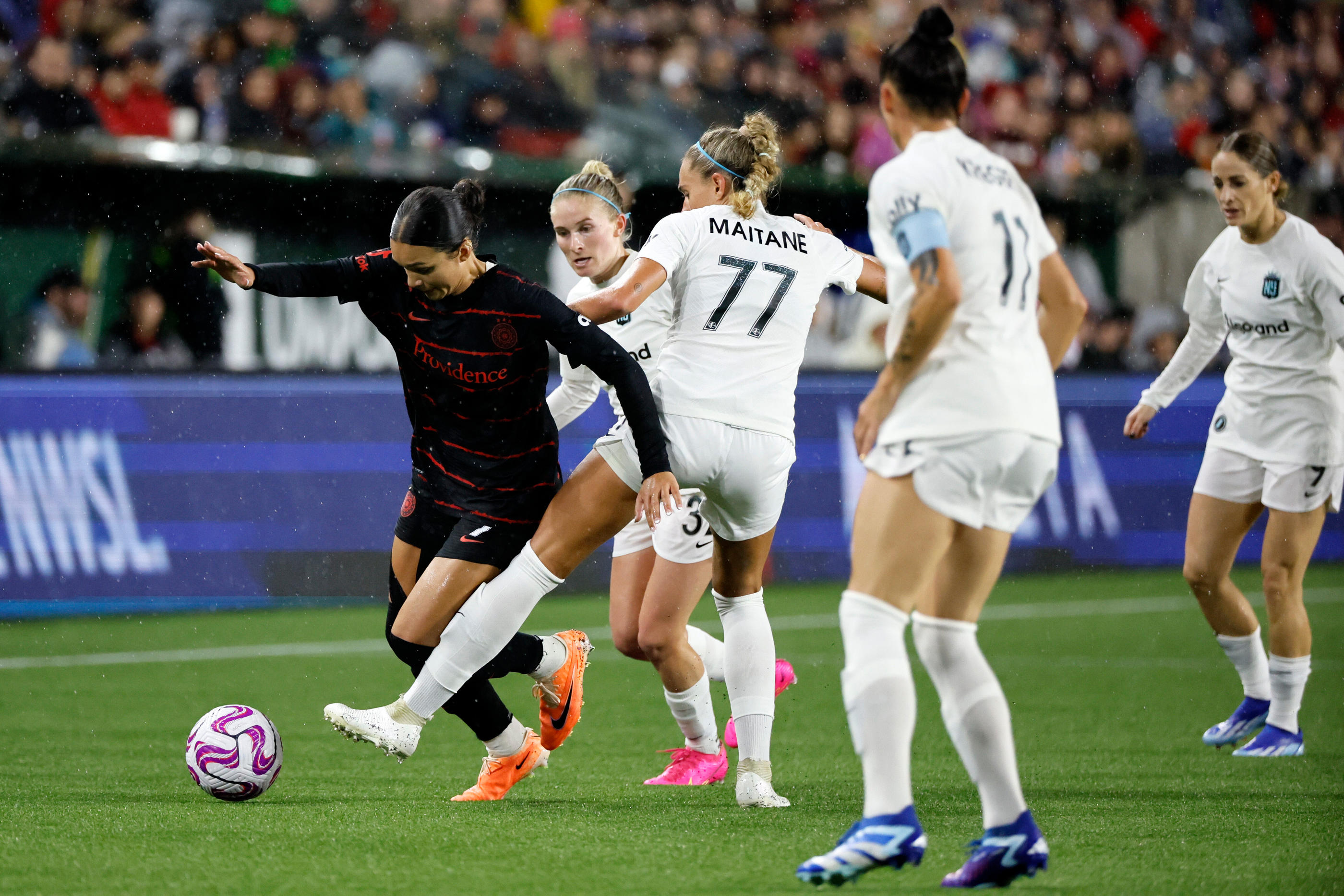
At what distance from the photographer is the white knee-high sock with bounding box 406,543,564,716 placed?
4898mm

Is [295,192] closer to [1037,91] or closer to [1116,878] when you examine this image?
[1037,91]

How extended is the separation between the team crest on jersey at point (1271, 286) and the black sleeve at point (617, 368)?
277 centimetres

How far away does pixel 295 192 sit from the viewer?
504 inches

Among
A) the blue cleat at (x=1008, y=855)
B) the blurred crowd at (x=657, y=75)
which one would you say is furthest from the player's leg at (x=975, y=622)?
the blurred crowd at (x=657, y=75)

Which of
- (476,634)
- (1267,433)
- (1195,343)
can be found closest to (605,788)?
(476,634)

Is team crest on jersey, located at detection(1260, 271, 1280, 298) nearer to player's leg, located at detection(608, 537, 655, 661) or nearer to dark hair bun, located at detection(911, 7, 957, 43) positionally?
player's leg, located at detection(608, 537, 655, 661)

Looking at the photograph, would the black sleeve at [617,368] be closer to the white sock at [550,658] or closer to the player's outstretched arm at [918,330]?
the white sock at [550,658]

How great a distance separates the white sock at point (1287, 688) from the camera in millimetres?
6355

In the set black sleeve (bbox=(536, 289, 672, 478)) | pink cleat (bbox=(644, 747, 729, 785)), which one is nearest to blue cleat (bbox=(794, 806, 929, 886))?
black sleeve (bbox=(536, 289, 672, 478))

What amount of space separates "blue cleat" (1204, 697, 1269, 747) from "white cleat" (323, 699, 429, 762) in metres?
3.35

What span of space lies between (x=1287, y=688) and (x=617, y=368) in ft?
10.6

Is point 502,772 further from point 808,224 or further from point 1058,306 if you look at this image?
point 1058,306

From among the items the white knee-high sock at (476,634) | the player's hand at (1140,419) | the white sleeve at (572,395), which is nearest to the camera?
the white knee-high sock at (476,634)

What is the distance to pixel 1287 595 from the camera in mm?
6418
